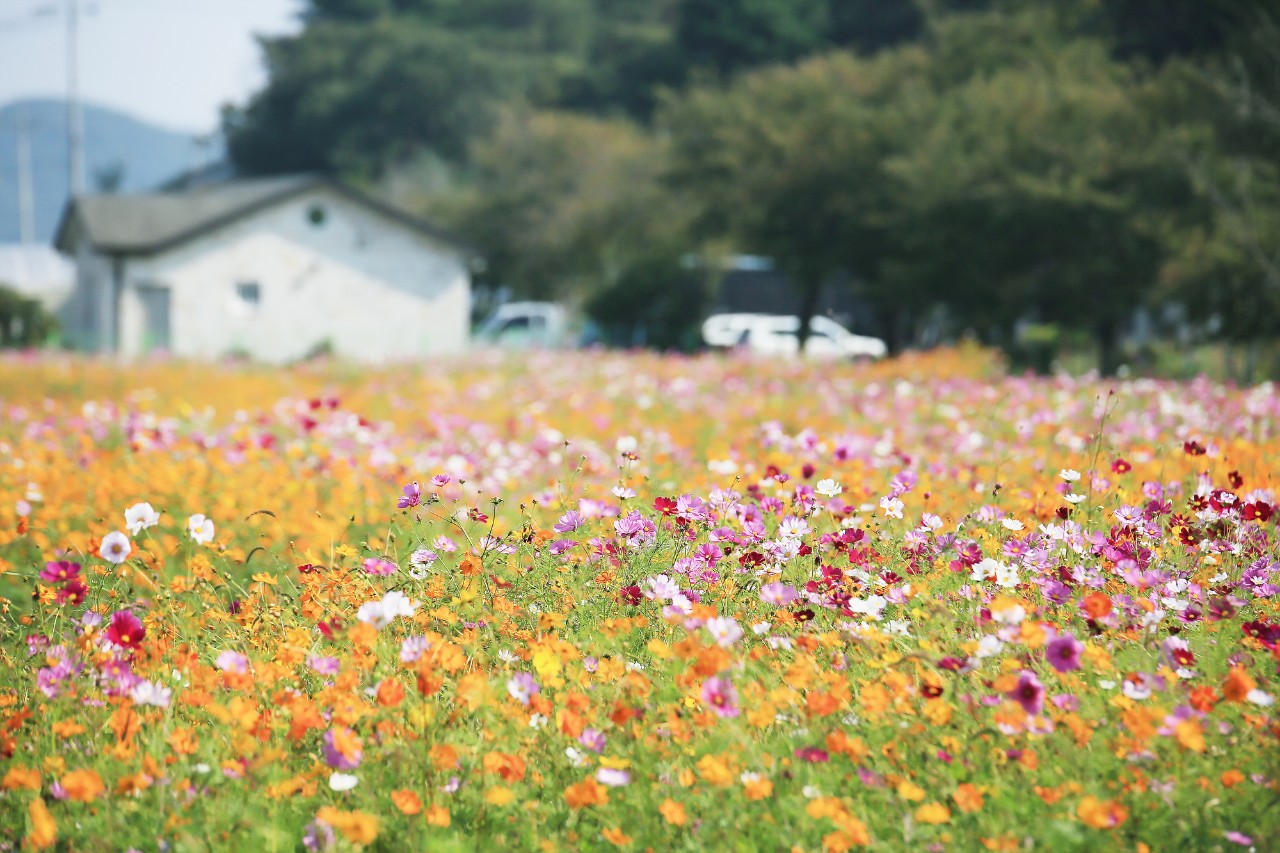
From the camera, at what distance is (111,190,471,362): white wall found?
29531mm

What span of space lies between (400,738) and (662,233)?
34707 mm

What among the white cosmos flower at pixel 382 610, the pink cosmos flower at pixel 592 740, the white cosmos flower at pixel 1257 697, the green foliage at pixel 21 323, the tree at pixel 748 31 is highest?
the tree at pixel 748 31

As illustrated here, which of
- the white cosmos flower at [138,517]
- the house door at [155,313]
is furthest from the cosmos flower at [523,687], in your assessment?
the house door at [155,313]

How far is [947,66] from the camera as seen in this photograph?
88.6 ft

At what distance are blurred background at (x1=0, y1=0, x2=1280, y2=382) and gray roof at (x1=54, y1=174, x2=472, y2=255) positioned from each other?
1.98 m

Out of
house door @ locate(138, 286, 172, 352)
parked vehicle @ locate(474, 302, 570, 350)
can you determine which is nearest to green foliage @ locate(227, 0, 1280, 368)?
parked vehicle @ locate(474, 302, 570, 350)

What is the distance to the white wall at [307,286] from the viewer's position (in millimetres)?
29531

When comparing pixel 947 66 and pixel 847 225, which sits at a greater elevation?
pixel 947 66

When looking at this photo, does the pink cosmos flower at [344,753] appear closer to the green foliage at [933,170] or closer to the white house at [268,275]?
the green foliage at [933,170]

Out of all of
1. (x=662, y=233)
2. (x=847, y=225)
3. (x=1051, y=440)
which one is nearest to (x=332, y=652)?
(x=1051, y=440)

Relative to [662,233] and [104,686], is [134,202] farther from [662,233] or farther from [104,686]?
[104,686]

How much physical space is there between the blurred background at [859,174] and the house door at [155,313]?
2.08 meters

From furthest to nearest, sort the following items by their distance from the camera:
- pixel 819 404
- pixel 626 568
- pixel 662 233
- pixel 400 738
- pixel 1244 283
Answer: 1. pixel 662 233
2. pixel 1244 283
3. pixel 819 404
4. pixel 626 568
5. pixel 400 738

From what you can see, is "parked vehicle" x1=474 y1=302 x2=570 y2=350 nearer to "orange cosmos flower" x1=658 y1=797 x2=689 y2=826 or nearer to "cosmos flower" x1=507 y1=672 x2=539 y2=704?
"cosmos flower" x1=507 y1=672 x2=539 y2=704
